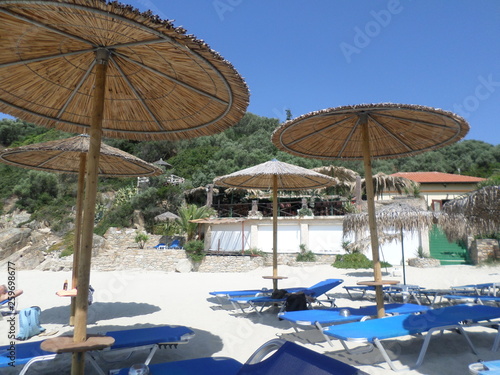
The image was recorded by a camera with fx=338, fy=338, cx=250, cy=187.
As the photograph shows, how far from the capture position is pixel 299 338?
4957mm

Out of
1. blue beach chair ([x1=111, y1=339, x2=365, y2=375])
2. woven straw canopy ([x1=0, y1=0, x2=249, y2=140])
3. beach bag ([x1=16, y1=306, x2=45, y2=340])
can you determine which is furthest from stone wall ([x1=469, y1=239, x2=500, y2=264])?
beach bag ([x1=16, y1=306, x2=45, y2=340])

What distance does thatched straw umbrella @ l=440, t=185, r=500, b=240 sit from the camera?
641 cm

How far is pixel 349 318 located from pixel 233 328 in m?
1.96

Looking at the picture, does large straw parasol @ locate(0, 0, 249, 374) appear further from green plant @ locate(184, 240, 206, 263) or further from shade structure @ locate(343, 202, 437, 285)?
green plant @ locate(184, 240, 206, 263)

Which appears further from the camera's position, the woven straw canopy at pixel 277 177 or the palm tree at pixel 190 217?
the palm tree at pixel 190 217

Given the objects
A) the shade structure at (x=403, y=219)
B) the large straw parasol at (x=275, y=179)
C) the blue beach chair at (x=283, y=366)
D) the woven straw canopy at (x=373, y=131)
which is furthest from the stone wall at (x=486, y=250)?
the blue beach chair at (x=283, y=366)

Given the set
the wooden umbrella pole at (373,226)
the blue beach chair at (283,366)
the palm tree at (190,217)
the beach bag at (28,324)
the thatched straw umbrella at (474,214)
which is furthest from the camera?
the palm tree at (190,217)

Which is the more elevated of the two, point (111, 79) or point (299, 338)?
point (111, 79)

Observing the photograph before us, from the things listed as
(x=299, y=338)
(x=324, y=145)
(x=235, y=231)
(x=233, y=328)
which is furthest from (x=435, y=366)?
(x=235, y=231)

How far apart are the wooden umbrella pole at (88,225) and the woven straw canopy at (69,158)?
9.72ft

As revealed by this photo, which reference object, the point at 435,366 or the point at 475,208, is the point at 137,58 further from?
the point at 475,208

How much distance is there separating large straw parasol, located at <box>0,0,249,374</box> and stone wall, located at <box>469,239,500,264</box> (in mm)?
17807

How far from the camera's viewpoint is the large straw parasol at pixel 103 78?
7.63 ft

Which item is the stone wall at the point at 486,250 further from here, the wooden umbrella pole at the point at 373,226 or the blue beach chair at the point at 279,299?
the wooden umbrella pole at the point at 373,226
